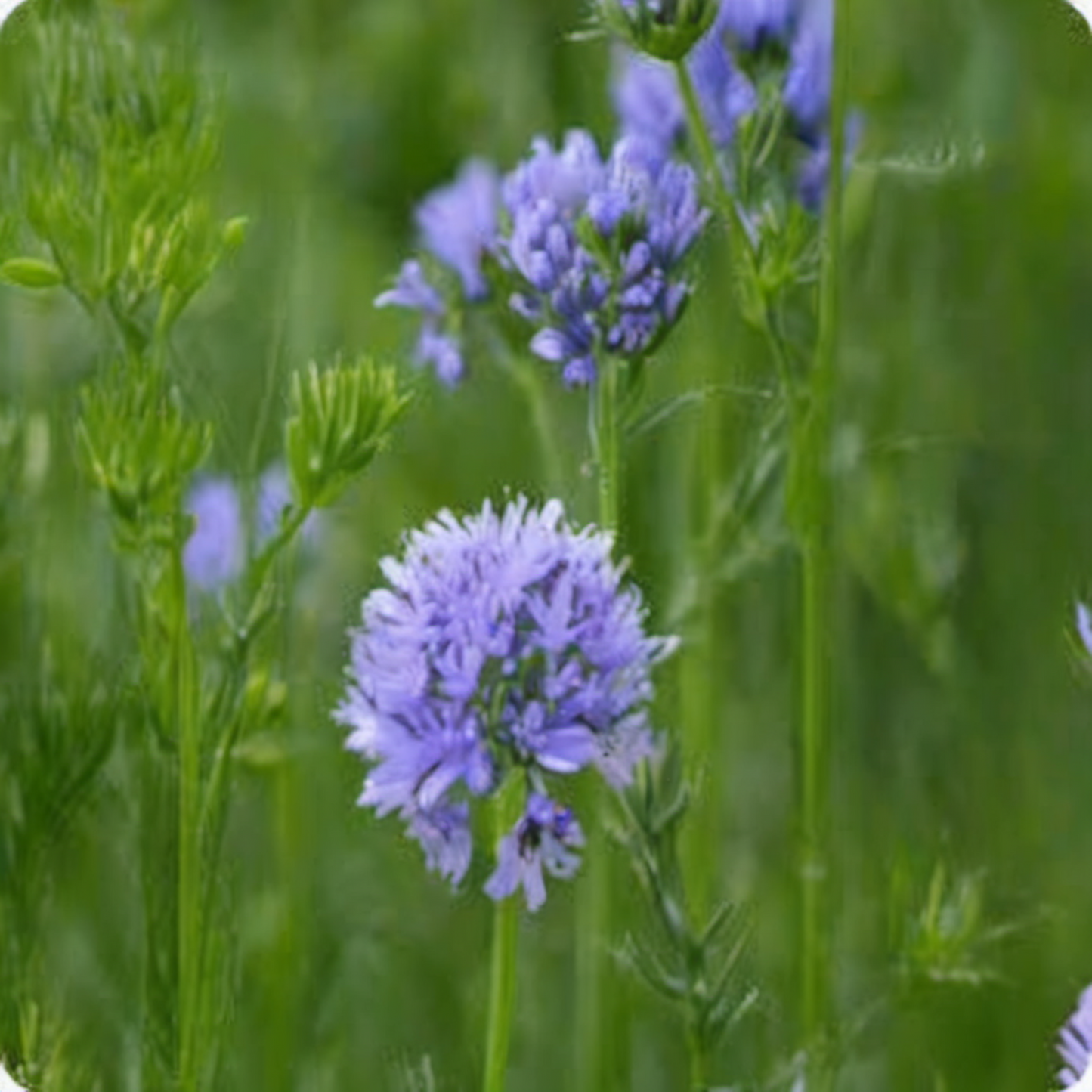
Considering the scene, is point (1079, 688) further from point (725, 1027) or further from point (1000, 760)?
point (725, 1027)

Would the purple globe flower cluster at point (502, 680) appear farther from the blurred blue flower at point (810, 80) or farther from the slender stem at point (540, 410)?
the blurred blue flower at point (810, 80)

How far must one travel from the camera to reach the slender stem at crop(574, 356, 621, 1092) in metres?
0.90

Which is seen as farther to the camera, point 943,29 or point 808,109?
point 943,29

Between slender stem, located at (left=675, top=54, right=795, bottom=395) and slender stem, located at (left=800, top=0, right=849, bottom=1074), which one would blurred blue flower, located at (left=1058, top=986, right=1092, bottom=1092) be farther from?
slender stem, located at (left=675, top=54, right=795, bottom=395)

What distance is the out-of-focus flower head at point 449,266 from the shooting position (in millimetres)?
975

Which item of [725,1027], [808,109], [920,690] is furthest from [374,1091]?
[808,109]

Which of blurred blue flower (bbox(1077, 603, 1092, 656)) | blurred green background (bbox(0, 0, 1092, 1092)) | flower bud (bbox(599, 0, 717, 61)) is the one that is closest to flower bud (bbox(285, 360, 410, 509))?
blurred green background (bbox(0, 0, 1092, 1092))

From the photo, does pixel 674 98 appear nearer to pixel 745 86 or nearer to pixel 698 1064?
pixel 745 86

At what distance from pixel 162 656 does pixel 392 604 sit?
10 cm

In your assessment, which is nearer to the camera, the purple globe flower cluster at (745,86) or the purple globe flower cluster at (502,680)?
the purple globe flower cluster at (502,680)

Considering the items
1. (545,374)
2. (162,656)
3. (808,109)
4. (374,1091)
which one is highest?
(808,109)

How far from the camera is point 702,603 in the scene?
98cm

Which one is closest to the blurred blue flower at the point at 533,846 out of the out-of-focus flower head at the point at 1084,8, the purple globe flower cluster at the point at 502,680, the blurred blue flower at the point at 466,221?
the purple globe flower cluster at the point at 502,680

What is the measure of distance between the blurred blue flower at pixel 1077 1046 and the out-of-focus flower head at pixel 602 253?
268mm
